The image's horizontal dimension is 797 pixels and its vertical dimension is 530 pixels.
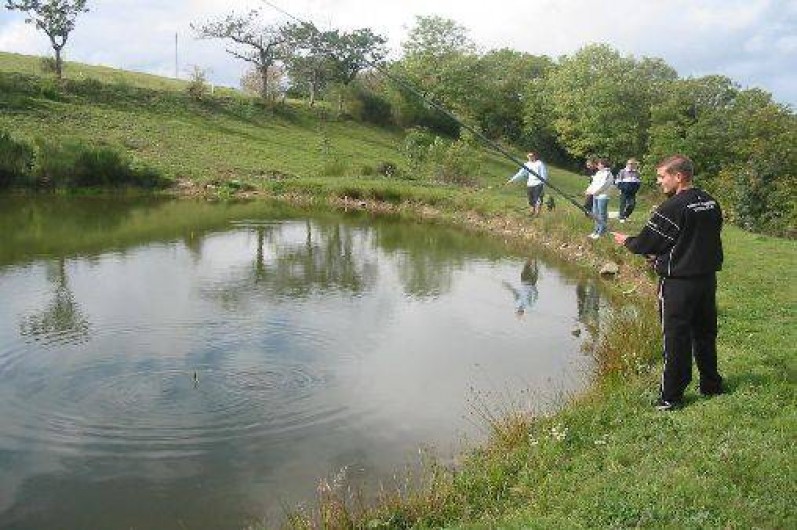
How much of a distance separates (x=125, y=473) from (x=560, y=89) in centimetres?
5946

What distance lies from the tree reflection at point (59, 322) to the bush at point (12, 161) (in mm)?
19423

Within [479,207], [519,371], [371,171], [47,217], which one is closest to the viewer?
[519,371]

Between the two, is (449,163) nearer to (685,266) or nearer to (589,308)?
(589,308)

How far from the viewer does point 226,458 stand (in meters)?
8.74

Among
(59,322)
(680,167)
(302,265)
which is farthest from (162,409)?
(302,265)

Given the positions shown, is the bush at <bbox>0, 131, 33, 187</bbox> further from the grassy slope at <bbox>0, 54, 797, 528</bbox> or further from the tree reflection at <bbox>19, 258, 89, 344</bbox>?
the grassy slope at <bbox>0, 54, 797, 528</bbox>

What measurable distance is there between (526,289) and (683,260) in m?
10.7

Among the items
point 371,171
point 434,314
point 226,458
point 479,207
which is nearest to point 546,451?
point 226,458

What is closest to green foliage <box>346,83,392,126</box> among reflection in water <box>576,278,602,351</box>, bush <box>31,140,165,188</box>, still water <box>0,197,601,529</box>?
bush <box>31,140,165,188</box>

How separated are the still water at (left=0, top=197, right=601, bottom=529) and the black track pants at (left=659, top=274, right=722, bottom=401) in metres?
2.56

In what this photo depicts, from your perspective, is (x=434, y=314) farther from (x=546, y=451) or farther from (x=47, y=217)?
(x=47, y=217)

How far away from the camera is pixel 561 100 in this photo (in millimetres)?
62438

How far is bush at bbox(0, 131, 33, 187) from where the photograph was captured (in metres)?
33.0

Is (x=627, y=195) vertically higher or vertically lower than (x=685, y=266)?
higher
